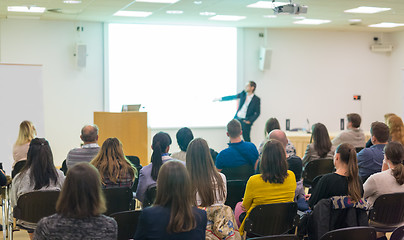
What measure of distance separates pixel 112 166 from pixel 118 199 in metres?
0.32

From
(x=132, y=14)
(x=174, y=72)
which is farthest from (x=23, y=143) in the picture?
(x=174, y=72)

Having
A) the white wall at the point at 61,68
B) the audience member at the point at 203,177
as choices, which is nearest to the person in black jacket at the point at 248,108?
the white wall at the point at 61,68

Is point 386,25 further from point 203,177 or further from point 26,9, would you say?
point 203,177

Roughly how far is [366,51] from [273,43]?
2900 millimetres

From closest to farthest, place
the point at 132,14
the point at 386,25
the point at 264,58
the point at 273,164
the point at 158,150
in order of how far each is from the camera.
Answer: the point at 273,164 < the point at 158,150 < the point at 132,14 < the point at 386,25 < the point at 264,58

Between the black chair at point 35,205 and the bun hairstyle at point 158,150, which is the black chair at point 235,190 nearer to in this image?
the bun hairstyle at point 158,150

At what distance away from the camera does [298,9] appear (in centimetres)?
727

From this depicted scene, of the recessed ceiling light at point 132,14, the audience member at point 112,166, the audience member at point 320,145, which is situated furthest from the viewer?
the recessed ceiling light at point 132,14

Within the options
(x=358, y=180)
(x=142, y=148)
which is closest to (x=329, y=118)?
(x=142, y=148)

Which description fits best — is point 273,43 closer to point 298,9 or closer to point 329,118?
point 329,118

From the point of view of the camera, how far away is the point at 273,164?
3.77 m

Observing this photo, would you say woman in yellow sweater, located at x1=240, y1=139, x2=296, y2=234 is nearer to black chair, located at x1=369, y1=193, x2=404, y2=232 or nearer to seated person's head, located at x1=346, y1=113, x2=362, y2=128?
black chair, located at x1=369, y1=193, x2=404, y2=232

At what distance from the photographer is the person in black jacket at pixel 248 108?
10352 millimetres

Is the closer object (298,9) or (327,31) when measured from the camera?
(298,9)
